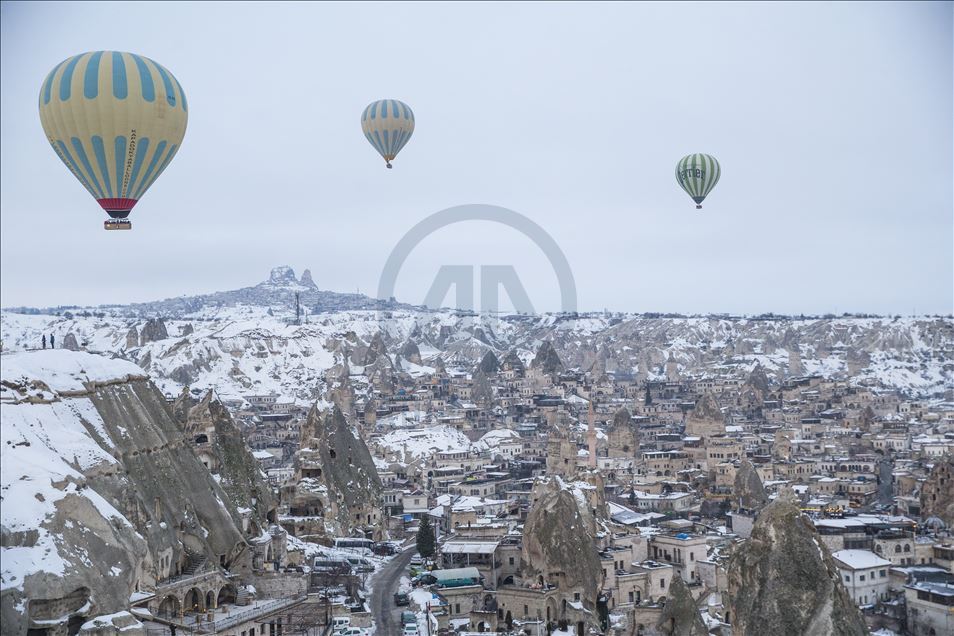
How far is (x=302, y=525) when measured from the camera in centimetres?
4250

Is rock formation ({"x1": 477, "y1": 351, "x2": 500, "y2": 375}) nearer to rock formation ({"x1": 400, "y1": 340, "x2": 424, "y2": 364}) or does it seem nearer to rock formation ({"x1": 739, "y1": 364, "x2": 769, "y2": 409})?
rock formation ({"x1": 400, "y1": 340, "x2": 424, "y2": 364})

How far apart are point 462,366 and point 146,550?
11513cm

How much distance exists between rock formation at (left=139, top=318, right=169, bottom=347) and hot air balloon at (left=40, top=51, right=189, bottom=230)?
11561 cm

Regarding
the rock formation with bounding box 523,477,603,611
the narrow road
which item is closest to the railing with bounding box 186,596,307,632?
the narrow road

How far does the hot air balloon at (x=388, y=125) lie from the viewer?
157 feet

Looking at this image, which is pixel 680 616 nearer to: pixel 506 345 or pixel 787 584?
pixel 787 584

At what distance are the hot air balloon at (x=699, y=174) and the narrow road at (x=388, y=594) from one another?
2235cm

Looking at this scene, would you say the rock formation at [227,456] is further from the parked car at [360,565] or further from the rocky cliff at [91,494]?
the parked car at [360,565]

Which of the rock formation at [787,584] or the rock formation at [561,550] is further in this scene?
the rock formation at [561,550]

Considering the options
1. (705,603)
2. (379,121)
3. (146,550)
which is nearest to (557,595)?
(705,603)

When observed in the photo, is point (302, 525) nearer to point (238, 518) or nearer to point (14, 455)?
point (238, 518)

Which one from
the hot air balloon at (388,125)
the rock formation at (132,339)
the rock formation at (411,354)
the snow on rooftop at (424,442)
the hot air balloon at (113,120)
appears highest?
the hot air balloon at (388,125)

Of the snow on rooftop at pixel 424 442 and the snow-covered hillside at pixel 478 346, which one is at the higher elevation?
the snow-covered hillside at pixel 478 346

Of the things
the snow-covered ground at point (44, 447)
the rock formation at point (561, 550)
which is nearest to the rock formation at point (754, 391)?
the rock formation at point (561, 550)
